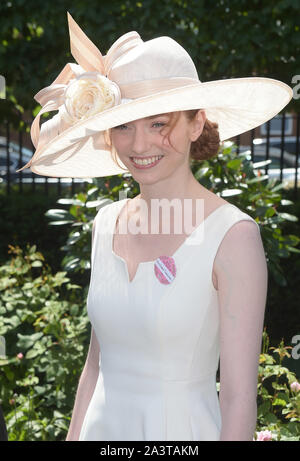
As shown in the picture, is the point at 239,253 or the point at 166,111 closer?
the point at 239,253

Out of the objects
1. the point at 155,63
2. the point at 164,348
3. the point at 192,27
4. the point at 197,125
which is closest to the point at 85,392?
the point at 164,348

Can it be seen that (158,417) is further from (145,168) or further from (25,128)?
(25,128)

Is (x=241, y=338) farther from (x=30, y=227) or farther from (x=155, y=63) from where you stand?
(x=30, y=227)

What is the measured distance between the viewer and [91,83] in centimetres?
208

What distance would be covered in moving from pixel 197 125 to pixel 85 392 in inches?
34.9

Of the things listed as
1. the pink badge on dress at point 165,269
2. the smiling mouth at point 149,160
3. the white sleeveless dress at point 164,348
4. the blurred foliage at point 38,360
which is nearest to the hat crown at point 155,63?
the smiling mouth at point 149,160

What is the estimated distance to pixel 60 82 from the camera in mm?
2213

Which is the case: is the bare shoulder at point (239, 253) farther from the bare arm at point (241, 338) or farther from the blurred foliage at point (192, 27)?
the blurred foliage at point (192, 27)

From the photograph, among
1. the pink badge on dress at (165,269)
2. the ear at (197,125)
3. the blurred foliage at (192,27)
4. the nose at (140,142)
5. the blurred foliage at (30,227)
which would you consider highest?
the blurred foliage at (192,27)

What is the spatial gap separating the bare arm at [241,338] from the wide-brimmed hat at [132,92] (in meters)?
0.47

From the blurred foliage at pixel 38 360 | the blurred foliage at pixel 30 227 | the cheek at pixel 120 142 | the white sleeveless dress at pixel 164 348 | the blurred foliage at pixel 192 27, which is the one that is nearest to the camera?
the white sleeveless dress at pixel 164 348

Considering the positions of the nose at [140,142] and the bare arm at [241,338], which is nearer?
the bare arm at [241,338]

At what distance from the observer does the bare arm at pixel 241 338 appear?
1822 millimetres

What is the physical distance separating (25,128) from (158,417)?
6.65 m
